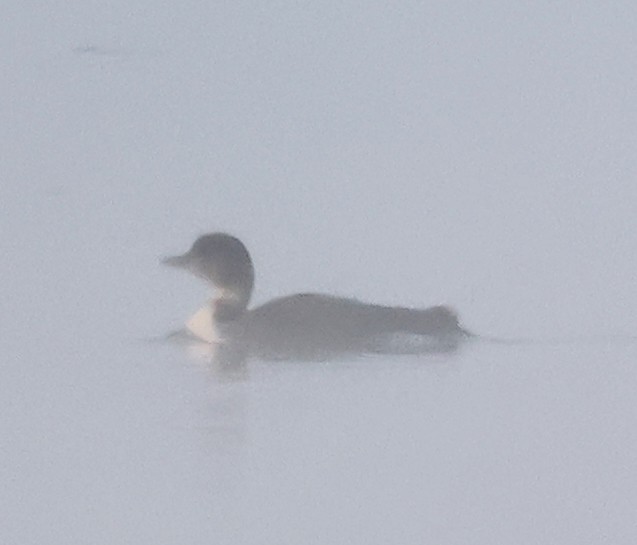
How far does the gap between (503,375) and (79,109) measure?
71cm

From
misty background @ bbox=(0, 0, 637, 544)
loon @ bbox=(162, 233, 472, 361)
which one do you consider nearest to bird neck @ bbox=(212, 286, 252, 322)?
loon @ bbox=(162, 233, 472, 361)

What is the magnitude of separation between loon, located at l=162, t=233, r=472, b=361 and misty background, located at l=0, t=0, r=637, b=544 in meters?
0.03

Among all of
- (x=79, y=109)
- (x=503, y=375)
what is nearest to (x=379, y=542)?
(x=503, y=375)

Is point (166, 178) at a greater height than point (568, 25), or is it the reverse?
point (568, 25)

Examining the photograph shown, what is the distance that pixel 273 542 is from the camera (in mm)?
1970

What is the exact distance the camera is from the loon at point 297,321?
2232 mm

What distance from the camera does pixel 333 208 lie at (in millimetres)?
2191

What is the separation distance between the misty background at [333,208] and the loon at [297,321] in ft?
0.11

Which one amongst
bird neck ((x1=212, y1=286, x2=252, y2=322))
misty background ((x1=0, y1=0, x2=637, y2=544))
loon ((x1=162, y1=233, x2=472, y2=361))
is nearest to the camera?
misty background ((x1=0, y1=0, x2=637, y2=544))

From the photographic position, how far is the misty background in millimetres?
2127

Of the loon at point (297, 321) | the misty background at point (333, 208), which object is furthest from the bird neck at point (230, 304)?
the misty background at point (333, 208)

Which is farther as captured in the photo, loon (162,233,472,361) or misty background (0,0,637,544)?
loon (162,233,472,361)

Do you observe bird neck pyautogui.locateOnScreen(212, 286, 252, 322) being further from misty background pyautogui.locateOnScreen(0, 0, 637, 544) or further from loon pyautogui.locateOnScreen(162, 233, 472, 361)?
misty background pyautogui.locateOnScreen(0, 0, 637, 544)

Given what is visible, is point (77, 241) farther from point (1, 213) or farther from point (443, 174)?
point (443, 174)
